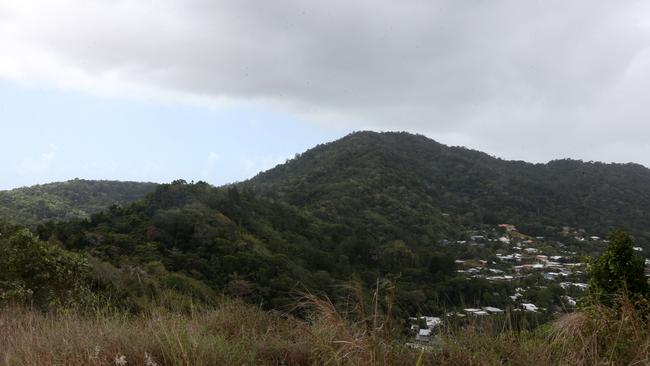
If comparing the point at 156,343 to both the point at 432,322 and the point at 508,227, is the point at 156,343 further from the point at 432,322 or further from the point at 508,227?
the point at 508,227

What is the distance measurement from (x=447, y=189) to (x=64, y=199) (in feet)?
180

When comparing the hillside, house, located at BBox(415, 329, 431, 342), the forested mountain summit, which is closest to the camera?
house, located at BBox(415, 329, 431, 342)

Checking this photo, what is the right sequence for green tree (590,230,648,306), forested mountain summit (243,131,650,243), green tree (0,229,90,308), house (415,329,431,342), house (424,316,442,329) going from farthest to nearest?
1. forested mountain summit (243,131,650,243)
2. green tree (590,230,648,306)
3. green tree (0,229,90,308)
4. house (424,316,442,329)
5. house (415,329,431,342)

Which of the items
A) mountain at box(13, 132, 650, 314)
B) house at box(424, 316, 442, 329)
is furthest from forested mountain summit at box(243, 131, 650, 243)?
house at box(424, 316, 442, 329)

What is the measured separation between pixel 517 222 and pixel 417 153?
2900 centimetres

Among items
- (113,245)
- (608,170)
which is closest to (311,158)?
(608,170)

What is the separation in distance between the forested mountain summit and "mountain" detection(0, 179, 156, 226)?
19964 millimetres

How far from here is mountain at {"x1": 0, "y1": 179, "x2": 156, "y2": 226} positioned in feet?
149

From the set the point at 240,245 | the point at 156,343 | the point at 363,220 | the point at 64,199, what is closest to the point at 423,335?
the point at 156,343

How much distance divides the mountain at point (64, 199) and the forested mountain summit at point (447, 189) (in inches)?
786

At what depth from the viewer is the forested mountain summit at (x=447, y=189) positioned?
6228 cm

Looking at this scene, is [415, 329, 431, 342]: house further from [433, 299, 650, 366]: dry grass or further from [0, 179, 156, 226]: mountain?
[0, 179, 156, 226]: mountain

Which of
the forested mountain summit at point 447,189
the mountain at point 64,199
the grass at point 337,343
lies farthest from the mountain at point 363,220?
the mountain at point 64,199

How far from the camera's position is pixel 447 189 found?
7900 cm
